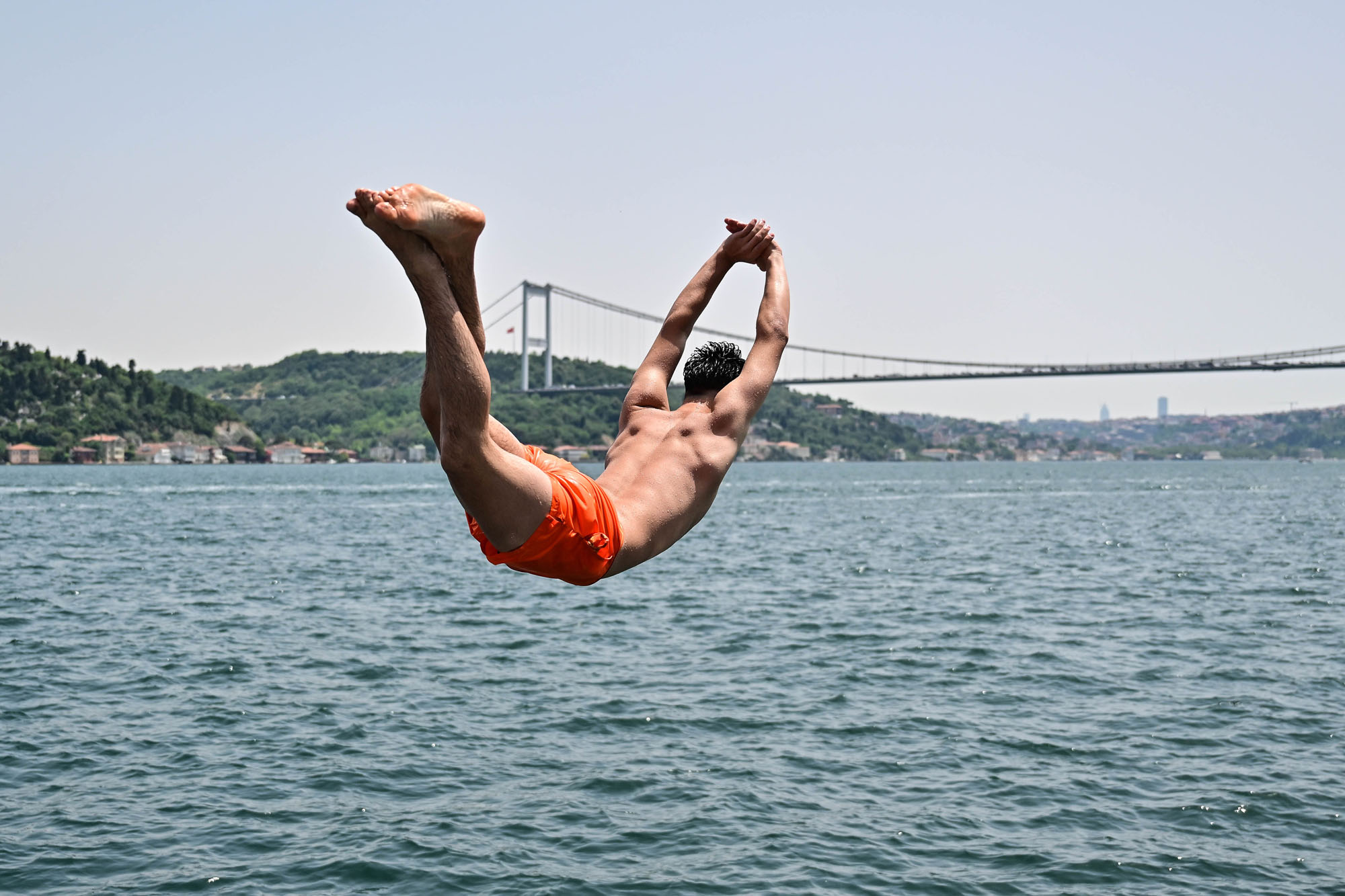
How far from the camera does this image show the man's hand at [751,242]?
6.59m

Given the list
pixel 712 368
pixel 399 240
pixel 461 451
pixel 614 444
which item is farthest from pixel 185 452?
pixel 399 240

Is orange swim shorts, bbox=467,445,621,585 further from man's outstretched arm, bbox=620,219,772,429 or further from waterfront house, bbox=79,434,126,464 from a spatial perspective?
waterfront house, bbox=79,434,126,464

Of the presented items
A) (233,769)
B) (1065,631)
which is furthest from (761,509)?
(233,769)

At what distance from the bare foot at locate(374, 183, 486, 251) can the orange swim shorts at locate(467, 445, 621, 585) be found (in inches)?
50.9

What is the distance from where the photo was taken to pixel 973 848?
1251 centimetres

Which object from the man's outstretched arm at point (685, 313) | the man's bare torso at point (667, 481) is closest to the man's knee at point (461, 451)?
the man's bare torso at point (667, 481)

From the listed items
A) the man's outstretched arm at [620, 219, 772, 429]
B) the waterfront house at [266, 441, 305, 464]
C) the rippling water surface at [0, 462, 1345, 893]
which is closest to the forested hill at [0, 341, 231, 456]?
the waterfront house at [266, 441, 305, 464]

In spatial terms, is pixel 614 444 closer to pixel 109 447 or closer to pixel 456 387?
pixel 456 387

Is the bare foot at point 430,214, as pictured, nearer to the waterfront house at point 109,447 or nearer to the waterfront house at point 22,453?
the waterfront house at point 109,447

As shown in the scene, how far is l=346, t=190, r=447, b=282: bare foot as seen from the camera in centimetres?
432

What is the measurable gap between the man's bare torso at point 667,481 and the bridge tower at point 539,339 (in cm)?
9959

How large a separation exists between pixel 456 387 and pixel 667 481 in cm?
162

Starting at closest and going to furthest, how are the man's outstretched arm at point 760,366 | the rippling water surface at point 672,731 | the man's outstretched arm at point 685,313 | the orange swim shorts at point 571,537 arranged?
the orange swim shorts at point 571,537, the man's outstretched arm at point 760,366, the man's outstretched arm at point 685,313, the rippling water surface at point 672,731

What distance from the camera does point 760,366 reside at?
19.7 ft
